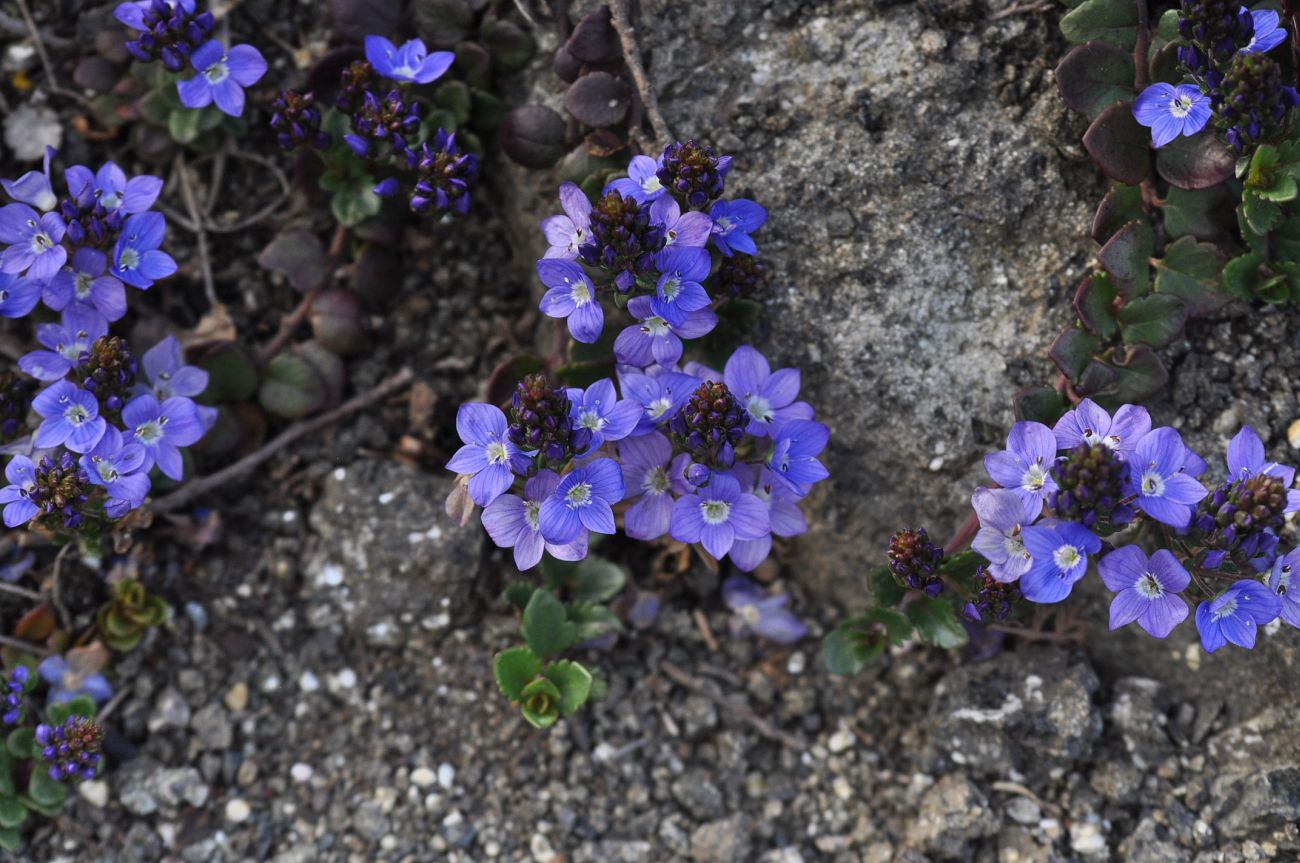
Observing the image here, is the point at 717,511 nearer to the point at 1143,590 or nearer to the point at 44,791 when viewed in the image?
the point at 1143,590

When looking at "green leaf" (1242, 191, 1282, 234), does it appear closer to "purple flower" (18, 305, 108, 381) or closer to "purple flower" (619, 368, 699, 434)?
"purple flower" (619, 368, 699, 434)

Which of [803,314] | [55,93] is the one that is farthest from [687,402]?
[55,93]

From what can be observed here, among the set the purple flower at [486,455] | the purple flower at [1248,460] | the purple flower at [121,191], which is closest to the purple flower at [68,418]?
the purple flower at [121,191]

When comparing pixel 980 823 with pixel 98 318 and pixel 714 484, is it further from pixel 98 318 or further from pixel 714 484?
pixel 98 318

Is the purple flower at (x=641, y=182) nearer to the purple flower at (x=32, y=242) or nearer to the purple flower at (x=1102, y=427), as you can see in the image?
the purple flower at (x=1102, y=427)

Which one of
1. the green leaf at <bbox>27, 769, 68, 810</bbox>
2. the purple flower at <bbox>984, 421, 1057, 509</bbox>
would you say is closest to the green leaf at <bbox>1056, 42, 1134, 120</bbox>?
the purple flower at <bbox>984, 421, 1057, 509</bbox>

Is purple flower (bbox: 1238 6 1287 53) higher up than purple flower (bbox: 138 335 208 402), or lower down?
higher up

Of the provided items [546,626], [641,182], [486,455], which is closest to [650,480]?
[486,455]
